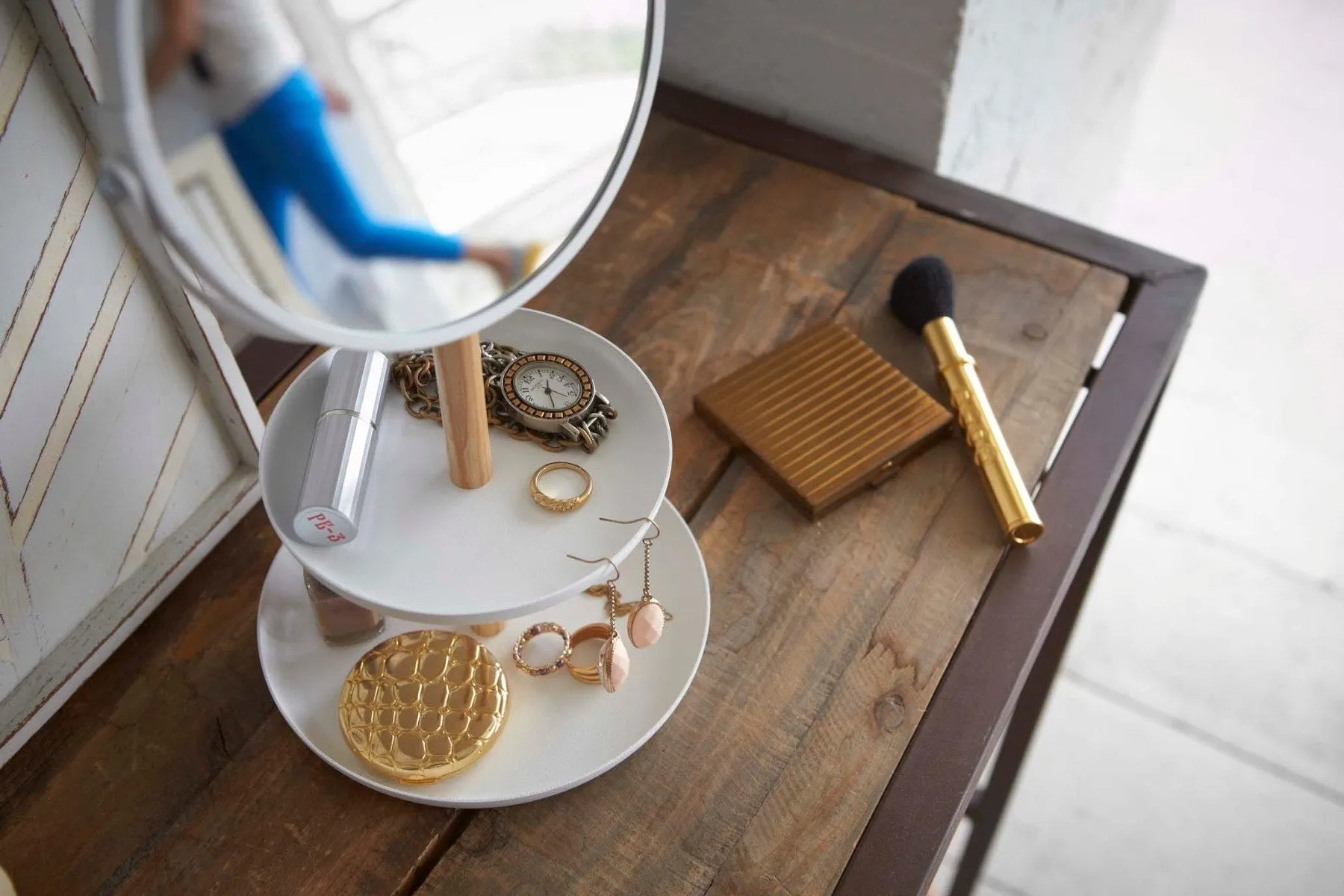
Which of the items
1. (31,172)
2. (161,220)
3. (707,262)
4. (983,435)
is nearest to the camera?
(161,220)

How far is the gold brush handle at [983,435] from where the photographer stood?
0.64 metres

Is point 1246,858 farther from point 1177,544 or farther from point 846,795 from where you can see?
point 846,795

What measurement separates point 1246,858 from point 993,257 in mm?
792

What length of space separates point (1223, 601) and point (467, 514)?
1.16 metres

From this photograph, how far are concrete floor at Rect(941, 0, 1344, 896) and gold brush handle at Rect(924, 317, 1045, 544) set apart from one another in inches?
29.1

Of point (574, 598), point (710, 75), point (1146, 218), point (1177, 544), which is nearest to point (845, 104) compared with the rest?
point (710, 75)

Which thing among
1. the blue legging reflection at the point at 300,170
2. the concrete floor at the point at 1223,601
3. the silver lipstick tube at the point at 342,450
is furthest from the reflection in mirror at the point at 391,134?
the concrete floor at the point at 1223,601

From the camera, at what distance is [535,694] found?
22.0 inches

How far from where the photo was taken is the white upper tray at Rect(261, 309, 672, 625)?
0.46 m

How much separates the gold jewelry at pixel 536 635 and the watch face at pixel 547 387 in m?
0.11

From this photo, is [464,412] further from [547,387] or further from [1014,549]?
[1014,549]

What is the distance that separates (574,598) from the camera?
23.3 inches

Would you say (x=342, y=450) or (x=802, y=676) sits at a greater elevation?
(x=342, y=450)

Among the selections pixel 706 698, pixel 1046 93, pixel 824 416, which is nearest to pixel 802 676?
pixel 706 698
